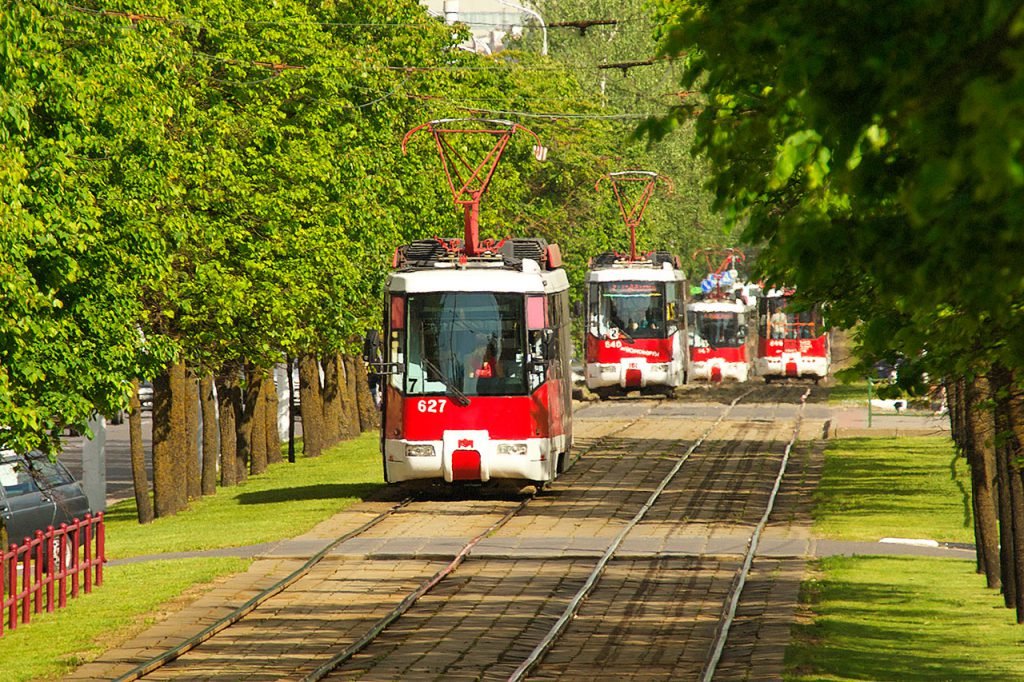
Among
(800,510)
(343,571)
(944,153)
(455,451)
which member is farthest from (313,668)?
(800,510)

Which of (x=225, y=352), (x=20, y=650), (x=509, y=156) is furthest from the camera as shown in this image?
(x=509, y=156)

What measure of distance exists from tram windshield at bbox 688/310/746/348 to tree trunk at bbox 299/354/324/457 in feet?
87.0

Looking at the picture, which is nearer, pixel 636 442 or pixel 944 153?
pixel 944 153

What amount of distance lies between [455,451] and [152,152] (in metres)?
6.31

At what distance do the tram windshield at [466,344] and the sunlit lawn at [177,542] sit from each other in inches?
107

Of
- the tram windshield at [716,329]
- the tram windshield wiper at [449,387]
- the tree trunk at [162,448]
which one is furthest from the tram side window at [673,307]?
the tram windshield wiper at [449,387]

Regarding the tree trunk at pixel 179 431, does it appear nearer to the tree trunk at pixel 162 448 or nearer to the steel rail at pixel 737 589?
the tree trunk at pixel 162 448

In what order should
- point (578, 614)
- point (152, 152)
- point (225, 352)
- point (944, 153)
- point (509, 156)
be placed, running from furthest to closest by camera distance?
point (509, 156), point (225, 352), point (152, 152), point (578, 614), point (944, 153)

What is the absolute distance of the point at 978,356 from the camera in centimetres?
954

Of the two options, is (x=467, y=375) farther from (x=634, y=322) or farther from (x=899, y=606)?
(x=634, y=322)

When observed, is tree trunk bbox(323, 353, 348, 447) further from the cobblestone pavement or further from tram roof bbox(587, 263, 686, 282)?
the cobblestone pavement

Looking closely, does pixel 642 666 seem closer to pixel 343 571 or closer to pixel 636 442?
pixel 343 571

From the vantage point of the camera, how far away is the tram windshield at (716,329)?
223 ft

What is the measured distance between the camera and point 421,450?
87.9 ft
